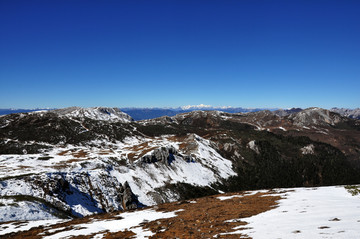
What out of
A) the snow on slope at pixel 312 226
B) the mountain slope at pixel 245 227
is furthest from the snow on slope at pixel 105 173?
the snow on slope at pixel 312 226

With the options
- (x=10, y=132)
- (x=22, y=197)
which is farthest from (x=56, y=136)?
(x=22, y=197)

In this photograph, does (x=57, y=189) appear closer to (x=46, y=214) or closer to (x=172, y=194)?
(x=46, y=214)

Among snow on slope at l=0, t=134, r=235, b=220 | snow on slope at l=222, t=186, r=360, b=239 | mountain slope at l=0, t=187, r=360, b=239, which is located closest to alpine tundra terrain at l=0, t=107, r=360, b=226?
snow on slope at l=0, t=134, r=235, b=220

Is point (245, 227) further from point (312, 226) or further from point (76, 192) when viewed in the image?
point (76, 192)

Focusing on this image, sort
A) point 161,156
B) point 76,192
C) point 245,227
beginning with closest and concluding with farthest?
point 245,227 < point 76,192 < point 161,156

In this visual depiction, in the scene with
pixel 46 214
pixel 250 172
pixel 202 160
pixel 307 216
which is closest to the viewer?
pixel 307 216

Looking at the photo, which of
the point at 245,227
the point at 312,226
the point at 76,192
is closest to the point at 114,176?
the point at 76,192

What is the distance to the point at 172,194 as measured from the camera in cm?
10006

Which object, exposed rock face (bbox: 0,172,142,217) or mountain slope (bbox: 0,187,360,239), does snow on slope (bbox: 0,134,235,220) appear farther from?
mountain slope (bbox: 0,187,360,239)

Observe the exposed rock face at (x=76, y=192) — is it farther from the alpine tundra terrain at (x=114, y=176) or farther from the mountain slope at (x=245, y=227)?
the mountain slope at (x=245, y=227)

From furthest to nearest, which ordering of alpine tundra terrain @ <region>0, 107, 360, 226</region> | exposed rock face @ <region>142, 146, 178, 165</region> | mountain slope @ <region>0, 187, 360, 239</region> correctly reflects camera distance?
exposed rock face @ <region>142, 146, 178, 165</region>
alpine tundra terrain @ <region>0, 107, 360, 226</region>
mountain slope @ <region>0, 187, 360, 239</region>

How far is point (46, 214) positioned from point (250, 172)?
542ft

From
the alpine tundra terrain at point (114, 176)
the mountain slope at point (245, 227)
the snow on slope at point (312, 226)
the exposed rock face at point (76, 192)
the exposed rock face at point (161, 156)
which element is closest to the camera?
the snow on slope at point (312, 226)

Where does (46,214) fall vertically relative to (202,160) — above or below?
above
